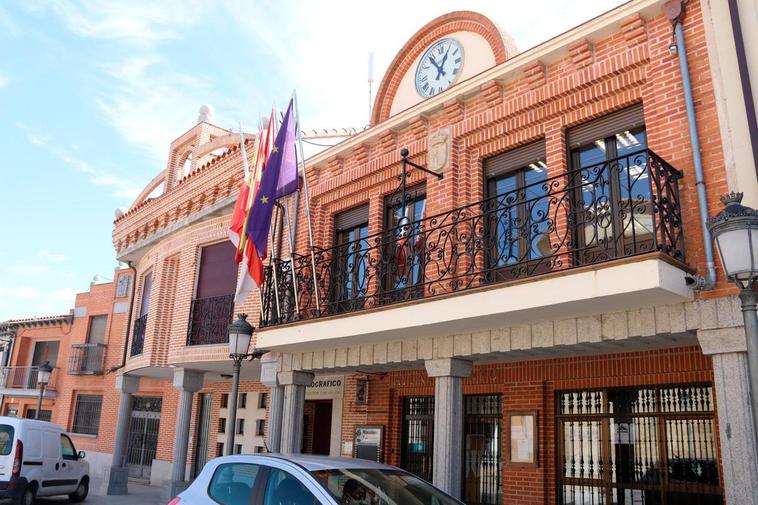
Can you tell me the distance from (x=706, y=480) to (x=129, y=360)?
45.8 feet

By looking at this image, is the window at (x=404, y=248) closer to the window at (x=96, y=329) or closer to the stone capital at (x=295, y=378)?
the stone capital at (x=295, y=378)

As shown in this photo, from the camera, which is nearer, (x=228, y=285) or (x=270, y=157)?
(x=270, y=157)

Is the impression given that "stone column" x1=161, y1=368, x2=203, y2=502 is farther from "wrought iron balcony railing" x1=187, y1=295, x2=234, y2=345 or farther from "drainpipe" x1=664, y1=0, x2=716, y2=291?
"drainpipe" x1=664, y1=0, x2=716, y2=291

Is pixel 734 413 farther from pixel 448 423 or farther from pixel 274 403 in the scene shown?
pixel 274 403

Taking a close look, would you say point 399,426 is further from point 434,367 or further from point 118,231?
point 118,231

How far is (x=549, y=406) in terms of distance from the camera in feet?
29.7

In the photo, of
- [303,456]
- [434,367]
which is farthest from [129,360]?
[303,456]

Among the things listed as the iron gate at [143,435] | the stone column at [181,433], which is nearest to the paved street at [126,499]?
the stone column at [181,433]

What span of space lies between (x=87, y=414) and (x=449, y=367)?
62.2ft

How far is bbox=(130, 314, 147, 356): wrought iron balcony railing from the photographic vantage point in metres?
16.6

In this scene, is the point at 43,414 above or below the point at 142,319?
below

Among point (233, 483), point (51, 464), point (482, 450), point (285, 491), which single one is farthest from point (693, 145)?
point (51, 464)

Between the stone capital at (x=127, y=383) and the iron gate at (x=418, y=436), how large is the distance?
9438 millimetres

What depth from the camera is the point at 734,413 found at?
19.2 feet
